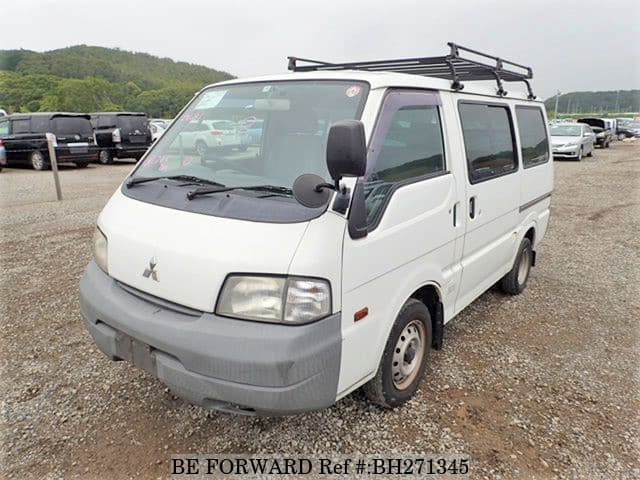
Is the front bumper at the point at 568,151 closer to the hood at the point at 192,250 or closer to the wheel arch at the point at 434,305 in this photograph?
the wheel arch at the point at 434,305

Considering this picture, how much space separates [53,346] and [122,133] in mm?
14097

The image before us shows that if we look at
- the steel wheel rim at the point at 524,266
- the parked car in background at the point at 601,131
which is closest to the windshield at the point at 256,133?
the steel wheel rim at the point at 524,266

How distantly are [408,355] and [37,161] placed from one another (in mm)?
15083

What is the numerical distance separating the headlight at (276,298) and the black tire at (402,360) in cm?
71

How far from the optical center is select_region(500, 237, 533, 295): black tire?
14.6 ft

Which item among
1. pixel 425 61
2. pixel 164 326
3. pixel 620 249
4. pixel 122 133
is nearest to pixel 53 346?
pixel 164 326

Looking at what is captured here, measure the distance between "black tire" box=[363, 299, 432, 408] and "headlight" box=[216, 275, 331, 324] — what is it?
0.71 m

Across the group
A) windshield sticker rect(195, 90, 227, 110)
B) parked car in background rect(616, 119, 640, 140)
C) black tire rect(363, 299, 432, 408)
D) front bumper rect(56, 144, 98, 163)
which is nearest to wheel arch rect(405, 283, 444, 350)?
black tire rect(363, 299, 432, 408)

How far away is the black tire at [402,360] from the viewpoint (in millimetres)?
2557

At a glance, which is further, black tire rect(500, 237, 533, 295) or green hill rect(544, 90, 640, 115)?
green hill rect(544, 90, 640, 115)

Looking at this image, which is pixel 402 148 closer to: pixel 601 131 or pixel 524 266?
pixel 524 266

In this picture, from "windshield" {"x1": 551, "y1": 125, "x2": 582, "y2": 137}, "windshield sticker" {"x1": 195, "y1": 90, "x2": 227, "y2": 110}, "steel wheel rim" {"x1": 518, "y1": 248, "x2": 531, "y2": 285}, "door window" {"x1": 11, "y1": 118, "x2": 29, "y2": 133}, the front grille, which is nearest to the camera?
the front grille

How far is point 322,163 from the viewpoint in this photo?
2410 mm

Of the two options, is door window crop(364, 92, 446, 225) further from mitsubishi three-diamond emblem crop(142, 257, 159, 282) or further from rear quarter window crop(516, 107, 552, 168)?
rear quarter window crop(516, 107, 552, 168)
